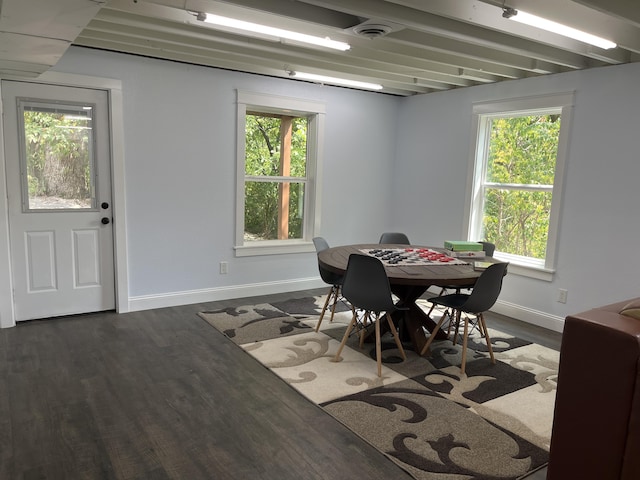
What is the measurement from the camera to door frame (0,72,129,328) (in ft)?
12.8

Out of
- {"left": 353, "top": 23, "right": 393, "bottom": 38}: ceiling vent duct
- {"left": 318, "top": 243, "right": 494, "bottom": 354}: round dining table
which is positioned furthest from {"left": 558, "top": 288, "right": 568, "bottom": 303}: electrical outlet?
{"left": 353, "top": 23, "right": 393, "bottom": 38}: ceiling vent duct

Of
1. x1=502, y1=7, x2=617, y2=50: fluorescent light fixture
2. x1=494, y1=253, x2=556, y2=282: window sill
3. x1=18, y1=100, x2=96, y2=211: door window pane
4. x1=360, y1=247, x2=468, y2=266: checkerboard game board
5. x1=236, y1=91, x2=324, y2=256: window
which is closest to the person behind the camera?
x1=502, y1=7, x2=617, y2=50: fluorescent light fixture

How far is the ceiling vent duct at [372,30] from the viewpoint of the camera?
303 cm

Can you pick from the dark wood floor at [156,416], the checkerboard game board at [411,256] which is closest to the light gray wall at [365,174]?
the dark wood floor at [156,416]

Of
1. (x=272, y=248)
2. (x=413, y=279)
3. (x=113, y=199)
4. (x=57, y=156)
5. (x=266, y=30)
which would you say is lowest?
(x=272, y=248)

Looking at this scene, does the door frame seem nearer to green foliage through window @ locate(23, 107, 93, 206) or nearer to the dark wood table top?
green foliage through window @ locate(23, 107, 93, 206)

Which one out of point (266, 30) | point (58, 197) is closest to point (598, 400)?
point (266, 30)

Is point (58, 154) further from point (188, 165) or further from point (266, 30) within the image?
point (266, 30)

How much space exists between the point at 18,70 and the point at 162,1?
4.23ft

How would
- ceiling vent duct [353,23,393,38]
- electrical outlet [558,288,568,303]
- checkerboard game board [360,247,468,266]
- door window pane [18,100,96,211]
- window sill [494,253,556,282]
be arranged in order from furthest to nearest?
window sill [494,253,556,282] < electrical outlet [558,288,568,303] < door window pane [18,100,96,211] < checkerboard game board [360,247,468,266] < ceiling vent duct [353,23,393,38]

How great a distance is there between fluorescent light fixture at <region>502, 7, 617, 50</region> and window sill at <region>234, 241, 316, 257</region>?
11.0ft

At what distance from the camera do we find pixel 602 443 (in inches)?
70.9

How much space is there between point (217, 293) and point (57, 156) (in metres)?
1.97

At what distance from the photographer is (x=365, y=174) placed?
19.3 ft
